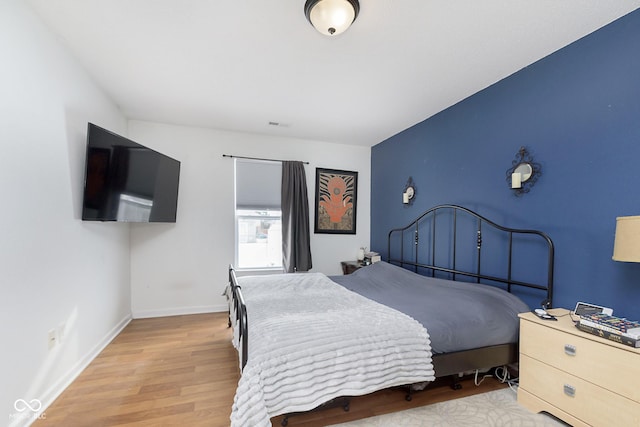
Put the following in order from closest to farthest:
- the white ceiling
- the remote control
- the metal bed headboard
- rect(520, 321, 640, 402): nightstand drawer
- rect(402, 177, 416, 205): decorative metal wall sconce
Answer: rect(520, 321, 640, 402): nightstand drawer
the white ceiling
the remote control
the metal bed headboard
rect(402, 177, 416, 205): decorative metal wall sconce

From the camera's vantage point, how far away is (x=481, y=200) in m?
2.63

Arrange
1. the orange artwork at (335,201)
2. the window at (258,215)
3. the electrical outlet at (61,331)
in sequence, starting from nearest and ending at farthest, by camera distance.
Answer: the electrical outlet at (61,331) < the window at (258,215) < the orange artwork at (335,201)

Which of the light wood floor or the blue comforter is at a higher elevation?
the blue comforter

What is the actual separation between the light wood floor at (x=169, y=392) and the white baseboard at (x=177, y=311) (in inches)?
29.0

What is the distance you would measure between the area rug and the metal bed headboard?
746mm

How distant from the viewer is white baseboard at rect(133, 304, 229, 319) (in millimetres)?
3557

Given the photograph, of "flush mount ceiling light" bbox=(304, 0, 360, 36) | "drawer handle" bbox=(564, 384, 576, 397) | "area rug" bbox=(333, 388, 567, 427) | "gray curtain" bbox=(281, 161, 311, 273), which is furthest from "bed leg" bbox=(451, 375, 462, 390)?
"flush mount ceiling light" bbox=(304, 0, 360, 36)

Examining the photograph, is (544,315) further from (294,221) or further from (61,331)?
(61,331)

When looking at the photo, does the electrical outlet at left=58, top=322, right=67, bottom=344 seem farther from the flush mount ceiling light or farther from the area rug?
the flush mount ceiling light

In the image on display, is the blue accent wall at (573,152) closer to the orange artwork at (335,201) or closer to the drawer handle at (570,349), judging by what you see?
the drawer handle at (570,349)

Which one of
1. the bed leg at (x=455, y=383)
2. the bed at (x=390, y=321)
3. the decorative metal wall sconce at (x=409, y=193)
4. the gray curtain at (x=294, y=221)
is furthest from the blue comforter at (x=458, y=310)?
the gray curtain at (x=294, y=221)

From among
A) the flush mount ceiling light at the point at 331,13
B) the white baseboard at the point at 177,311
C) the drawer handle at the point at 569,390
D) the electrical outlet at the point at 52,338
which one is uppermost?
the flush mount ceiling light at the point at 331,13

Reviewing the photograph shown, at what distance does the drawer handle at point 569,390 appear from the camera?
5.13ft

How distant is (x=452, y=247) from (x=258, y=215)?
2.69 m
